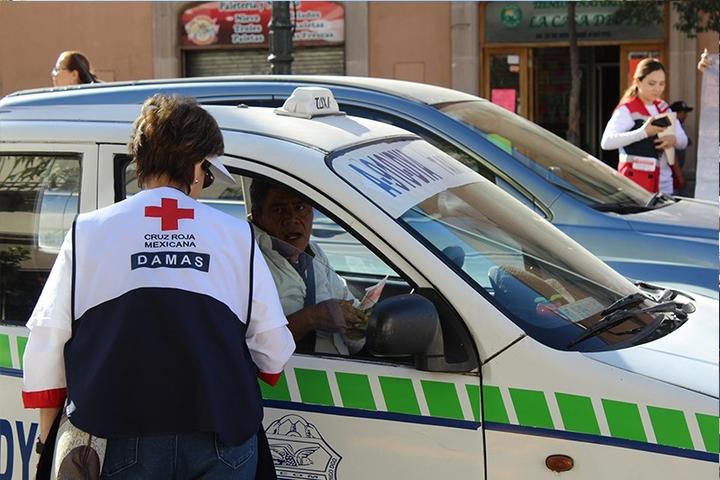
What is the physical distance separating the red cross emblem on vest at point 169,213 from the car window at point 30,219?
0.76m

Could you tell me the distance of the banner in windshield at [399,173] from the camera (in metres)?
2.95

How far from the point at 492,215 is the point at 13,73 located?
1699cm

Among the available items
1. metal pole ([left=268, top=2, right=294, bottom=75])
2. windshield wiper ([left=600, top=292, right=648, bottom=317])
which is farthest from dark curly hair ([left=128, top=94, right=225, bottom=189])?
metal pole ([left=268, top=2, right=294, bottom=75])

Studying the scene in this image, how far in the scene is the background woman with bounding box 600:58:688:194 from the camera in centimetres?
720

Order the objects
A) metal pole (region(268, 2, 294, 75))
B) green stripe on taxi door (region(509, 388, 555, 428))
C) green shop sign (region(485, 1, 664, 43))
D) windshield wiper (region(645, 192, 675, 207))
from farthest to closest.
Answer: green shop sign (region(485, 1, 664, 43)) → metal pole (region(268, 2, 294, 75)) → windshield wiper (region(645, 192, 675, 207)) → green stripe on taxi door (region(509, 388, 555, 428))

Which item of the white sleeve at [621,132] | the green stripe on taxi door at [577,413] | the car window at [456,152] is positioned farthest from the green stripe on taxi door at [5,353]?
the white sleeve at [621,132]

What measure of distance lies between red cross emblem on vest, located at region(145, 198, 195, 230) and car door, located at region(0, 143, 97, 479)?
689 mm

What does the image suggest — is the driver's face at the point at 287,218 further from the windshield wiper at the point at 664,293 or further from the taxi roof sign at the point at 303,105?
the windshield wiper at the point at 664,293

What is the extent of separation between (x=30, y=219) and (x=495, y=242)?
151 centimetres

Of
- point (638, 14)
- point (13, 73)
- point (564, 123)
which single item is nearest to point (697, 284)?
point (638, 14)

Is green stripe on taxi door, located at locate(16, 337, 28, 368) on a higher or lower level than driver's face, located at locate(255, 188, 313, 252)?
lower

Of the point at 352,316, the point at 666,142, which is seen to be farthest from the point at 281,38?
the point at 352,316

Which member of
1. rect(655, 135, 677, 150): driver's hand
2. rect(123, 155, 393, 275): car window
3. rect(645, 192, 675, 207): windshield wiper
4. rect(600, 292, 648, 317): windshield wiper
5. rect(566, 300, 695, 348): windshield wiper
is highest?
rect(655, 135, 677, 150): driver's hand

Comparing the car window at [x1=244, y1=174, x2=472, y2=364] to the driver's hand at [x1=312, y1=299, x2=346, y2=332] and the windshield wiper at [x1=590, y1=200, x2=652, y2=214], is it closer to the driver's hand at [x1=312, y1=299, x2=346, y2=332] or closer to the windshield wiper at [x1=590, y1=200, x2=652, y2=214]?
the driver's hand at [x1=312, y1=299, x2=346, y2=332]
